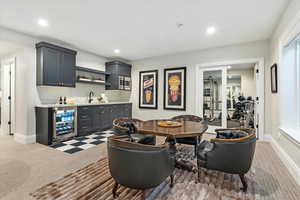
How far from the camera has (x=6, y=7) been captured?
257 cm

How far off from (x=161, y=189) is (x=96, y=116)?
136 inches

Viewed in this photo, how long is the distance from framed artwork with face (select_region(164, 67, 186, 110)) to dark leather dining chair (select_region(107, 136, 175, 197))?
373 centimetres

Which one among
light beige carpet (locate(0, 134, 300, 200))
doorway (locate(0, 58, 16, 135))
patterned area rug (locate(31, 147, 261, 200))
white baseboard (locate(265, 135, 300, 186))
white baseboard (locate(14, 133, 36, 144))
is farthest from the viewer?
doorway (locate(0, 58, 16, 135))

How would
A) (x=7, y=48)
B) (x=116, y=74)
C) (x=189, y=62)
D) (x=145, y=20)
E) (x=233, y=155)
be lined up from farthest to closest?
(x=116, y=74) < (x=189, y=62) < (x=7, y=48) < (x=145, y=20) < (x=233, y=155)

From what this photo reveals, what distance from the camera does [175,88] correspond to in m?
5.26

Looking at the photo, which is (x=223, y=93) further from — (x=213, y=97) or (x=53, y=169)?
(x=53, y=169)

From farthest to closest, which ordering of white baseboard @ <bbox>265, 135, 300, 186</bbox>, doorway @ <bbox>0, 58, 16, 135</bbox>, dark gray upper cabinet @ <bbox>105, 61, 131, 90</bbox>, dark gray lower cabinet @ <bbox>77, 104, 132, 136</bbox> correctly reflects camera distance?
dark gray upper cabinet @ <bbox>105, 61, 131, 90</bbox> → doorway @ <bbox>0, 58, 16, 135</bbox> → dark gray lower cabinet @ <bbox>77, 104, 132, 136</bbox> → white baseboard @ <bbox>265, 135, 300, 186</bbox>

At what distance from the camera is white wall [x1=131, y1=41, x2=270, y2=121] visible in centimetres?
413

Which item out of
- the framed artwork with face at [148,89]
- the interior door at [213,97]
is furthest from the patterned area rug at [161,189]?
the framed artwork with face at [148,89]

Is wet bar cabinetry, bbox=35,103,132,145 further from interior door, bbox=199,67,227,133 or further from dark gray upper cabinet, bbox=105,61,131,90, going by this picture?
interior door, bbox=199,67,227,133

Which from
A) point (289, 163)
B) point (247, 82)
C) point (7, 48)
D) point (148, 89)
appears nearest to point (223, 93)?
point (289, 163)

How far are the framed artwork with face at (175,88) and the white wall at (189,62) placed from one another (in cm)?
15

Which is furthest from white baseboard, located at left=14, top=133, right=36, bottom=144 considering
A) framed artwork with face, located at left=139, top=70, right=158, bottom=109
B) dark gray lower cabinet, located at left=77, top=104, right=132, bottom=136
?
framed artwork with face, located at left=139, top=70, right=158, bottom=109

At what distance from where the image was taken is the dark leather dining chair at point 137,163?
4.78ft
